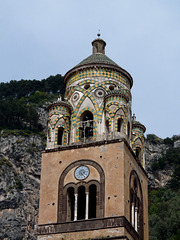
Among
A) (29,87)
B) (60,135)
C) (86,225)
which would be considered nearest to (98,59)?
(60,135)

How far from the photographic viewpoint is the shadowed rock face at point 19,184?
193 ft

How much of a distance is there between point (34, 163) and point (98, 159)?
45089mm

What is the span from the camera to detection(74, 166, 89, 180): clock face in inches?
962

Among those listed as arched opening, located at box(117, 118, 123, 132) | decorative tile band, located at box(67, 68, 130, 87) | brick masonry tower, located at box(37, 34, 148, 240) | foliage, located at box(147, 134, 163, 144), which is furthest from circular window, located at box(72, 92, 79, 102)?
foliage, located at box(147, 134, 163, 144)

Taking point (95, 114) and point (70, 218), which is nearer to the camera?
point (70, 218)

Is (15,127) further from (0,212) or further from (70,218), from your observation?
(70,218)

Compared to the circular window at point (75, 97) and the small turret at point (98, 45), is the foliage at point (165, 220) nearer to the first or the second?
the small turret at point (98, 45)

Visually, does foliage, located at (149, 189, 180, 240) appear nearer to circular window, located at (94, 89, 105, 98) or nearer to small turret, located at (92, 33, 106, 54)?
small turret, located at (92, 33, 106, 54)

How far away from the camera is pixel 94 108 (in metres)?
26.8

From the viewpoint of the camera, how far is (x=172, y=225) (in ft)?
170

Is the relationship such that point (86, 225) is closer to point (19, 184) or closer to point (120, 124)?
point (120, 124)

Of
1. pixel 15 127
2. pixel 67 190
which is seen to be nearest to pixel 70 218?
pixel 67 190

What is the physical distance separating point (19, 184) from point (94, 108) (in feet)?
129

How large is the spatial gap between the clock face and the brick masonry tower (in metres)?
0.04
